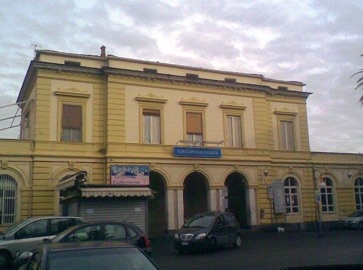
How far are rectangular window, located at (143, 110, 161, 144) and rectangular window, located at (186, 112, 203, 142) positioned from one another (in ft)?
6.91

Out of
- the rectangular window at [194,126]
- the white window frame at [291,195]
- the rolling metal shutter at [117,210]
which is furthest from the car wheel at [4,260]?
the white window frame at [291,195]

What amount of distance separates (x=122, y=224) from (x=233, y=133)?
62.5ft

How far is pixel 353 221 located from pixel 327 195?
3.31 metres

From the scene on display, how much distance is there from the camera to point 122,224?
1381 cm

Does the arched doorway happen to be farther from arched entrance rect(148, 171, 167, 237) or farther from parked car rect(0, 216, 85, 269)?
parked car rect(0, 216, 85, 269)

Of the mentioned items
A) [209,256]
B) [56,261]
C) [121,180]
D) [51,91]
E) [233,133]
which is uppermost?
[51,91]

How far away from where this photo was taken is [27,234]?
50.2ft

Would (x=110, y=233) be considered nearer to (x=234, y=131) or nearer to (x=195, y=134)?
(x=195, y=134)

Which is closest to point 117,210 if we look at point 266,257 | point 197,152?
point 266,257

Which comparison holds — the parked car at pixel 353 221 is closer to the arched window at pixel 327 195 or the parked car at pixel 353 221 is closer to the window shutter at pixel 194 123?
the arched window at pixel 327 195

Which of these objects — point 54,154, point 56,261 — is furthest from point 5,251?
point 54,154

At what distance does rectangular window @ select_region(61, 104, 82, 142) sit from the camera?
27219mm

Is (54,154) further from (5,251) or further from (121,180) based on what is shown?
(5,251)

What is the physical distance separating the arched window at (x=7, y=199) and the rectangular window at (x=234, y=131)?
47.8 feet
